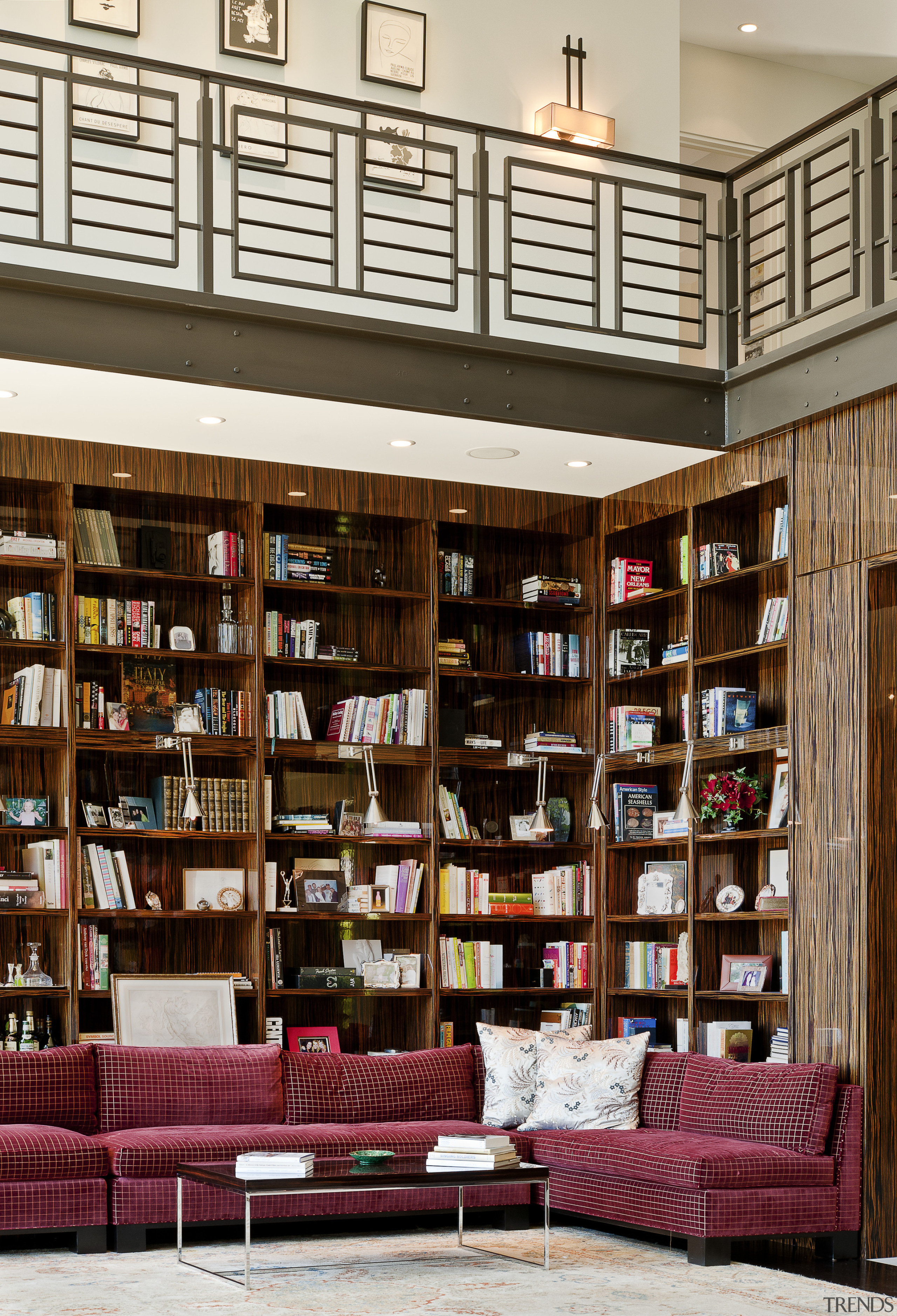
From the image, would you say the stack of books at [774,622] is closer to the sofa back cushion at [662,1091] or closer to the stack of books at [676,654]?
the stack of books at [676,654]

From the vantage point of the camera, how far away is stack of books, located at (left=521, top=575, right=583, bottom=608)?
26.2 ft

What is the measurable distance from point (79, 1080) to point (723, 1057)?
2.80 m

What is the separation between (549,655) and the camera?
8.10 m

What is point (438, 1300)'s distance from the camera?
483 centimetres

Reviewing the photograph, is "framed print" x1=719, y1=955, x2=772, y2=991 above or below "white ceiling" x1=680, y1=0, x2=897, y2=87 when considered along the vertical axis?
below

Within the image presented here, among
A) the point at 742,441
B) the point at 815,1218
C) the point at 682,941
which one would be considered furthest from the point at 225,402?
the point at 815,1218

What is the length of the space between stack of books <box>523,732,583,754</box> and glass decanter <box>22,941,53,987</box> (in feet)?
8.54

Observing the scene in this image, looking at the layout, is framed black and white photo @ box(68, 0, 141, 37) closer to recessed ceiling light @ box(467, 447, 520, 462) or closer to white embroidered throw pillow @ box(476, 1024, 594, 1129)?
recessed ceiling light @ box(467, 447, 520, 462)

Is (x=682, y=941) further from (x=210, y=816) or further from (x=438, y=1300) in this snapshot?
(x=438, y=1300)

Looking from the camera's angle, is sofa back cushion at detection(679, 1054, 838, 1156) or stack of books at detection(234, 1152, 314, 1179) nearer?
stack of books at detection(234, 1152, 314, 1179)

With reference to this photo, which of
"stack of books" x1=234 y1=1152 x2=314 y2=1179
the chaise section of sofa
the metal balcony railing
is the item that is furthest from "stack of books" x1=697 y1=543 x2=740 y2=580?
the chaise section of sofa

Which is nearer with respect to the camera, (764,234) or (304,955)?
(764,234)

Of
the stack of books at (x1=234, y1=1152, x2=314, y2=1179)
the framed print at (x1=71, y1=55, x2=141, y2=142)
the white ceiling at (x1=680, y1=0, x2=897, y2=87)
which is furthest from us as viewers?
the white ceiling at (x1=680, y1=0, x2=897, y2=87)

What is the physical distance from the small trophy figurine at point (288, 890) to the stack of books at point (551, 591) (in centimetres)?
183
